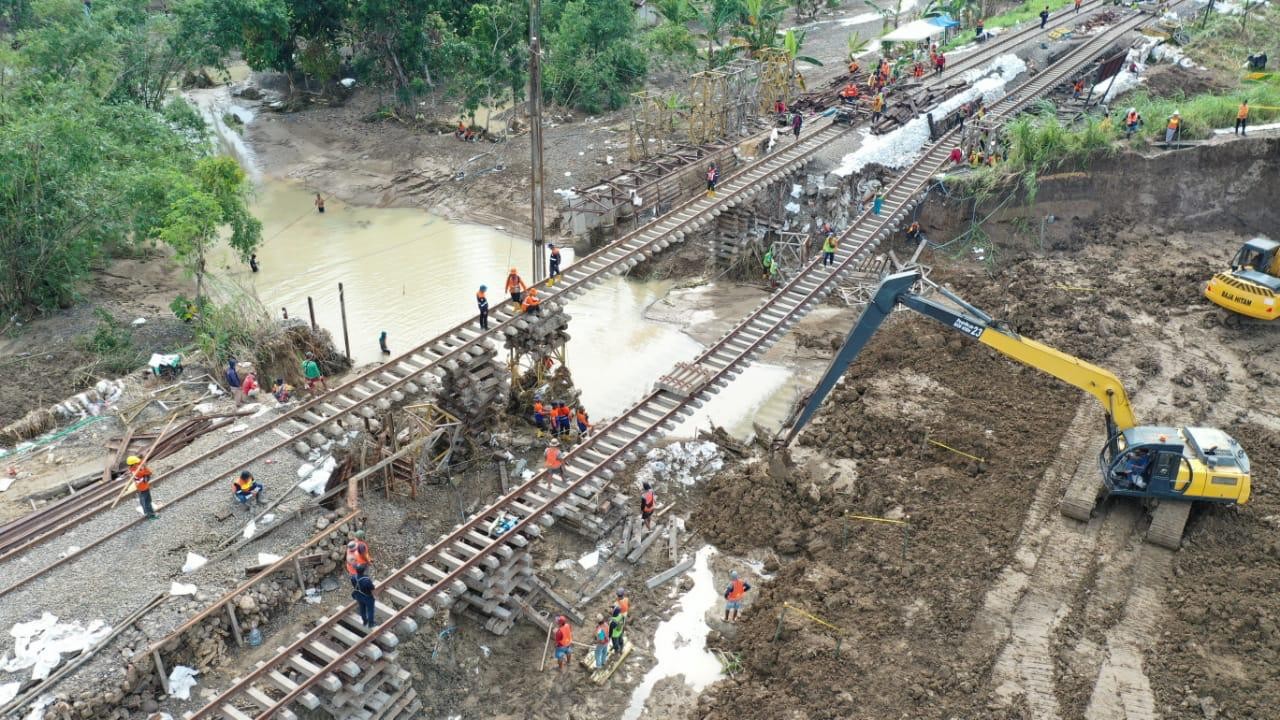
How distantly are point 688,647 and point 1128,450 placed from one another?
9.15 m

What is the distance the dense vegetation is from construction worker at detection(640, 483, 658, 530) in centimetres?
1400

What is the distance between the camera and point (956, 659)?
53.8ft

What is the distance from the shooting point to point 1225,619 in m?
16.9

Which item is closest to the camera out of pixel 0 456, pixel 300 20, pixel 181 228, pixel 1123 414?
pixel 1123 414

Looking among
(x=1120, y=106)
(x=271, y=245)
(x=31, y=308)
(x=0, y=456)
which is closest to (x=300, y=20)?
(x=271, y=245)

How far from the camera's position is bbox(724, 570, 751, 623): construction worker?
58.5 ft

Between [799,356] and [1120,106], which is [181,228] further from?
[1120,106]

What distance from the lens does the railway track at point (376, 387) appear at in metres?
17.9

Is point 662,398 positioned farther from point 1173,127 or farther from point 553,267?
point 1173,127

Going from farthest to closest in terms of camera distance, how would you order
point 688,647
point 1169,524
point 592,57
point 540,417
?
point 592,57 → point 540,417 → point 1169,524 → point 688,647

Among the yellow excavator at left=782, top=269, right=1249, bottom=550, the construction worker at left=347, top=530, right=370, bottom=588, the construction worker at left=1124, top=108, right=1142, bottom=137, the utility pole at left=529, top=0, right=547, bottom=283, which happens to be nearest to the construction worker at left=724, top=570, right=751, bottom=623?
the yellow excavator at left=782, top=269, right=1249, bottom=550

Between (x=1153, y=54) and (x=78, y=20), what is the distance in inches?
1681

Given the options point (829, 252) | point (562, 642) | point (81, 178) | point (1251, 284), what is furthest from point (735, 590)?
point (81, 178)

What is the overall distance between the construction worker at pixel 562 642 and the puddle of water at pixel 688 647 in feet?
4.48
